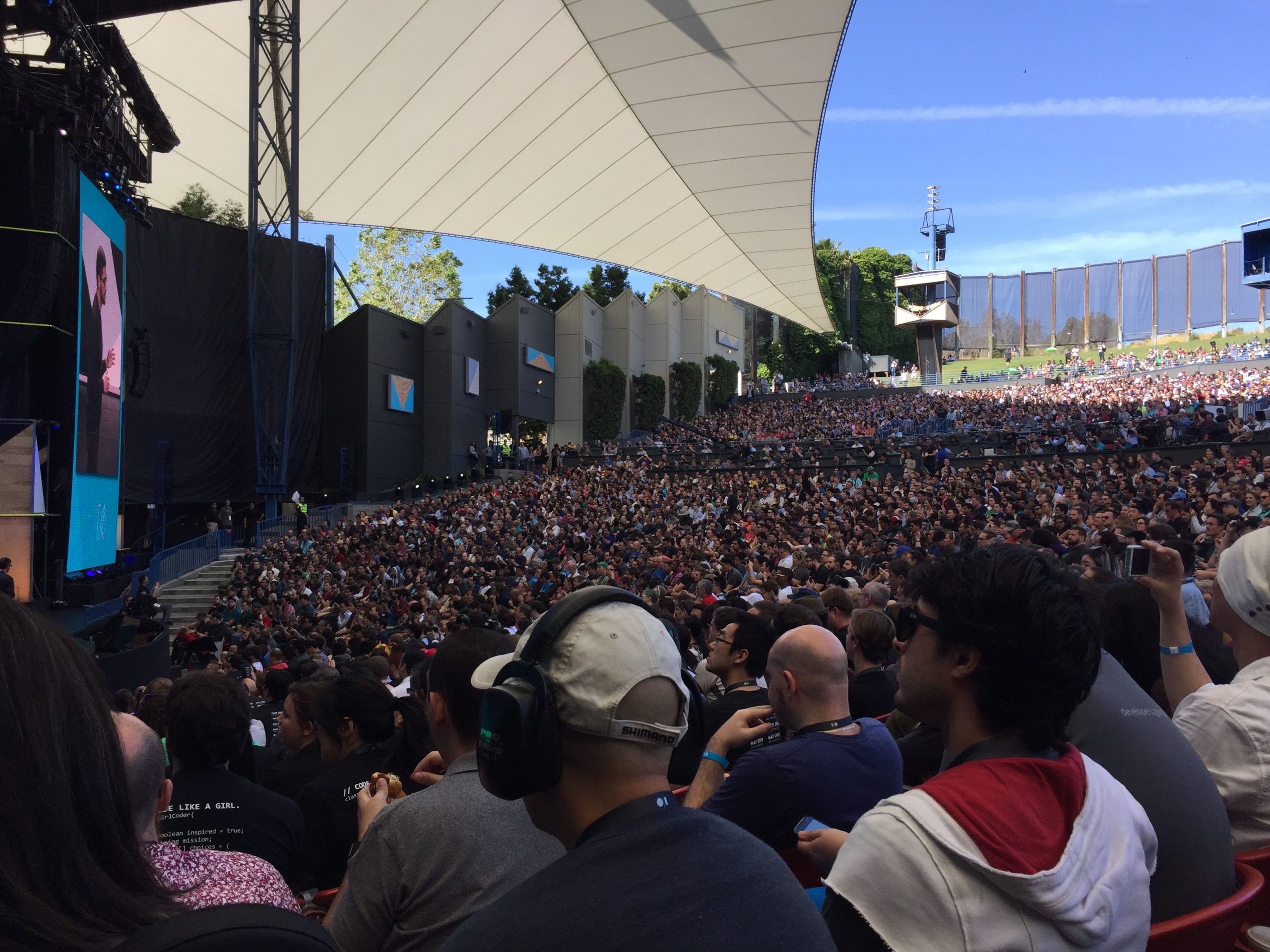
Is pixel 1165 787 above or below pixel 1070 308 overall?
below

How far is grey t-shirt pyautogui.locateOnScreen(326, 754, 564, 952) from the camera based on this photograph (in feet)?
6.23

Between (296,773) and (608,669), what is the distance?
2.67 meters

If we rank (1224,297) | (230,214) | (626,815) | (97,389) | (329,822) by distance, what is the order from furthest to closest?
(1224,297) < (230,214) < (97,389) < (329,822) < (626,815)

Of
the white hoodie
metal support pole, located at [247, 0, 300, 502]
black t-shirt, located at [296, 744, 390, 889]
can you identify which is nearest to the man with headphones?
the white hoodie

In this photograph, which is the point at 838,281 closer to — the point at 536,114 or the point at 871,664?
the point at 536,114

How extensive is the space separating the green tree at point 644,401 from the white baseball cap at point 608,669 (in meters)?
39.7

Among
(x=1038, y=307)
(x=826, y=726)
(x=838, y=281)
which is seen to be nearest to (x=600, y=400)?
(x=838, y=281)

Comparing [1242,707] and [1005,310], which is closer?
[1242,707]

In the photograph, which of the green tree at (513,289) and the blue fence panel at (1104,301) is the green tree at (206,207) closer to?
the green tree at (513,289)

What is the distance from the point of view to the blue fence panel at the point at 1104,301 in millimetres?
70188

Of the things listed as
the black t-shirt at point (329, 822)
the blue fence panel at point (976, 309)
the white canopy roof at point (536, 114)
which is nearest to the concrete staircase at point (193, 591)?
the white canopy roof at point (536, 114)

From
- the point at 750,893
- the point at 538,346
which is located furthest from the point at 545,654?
the point at 538,346

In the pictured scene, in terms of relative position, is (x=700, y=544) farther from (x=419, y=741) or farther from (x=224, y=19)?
(x=224, y=19)

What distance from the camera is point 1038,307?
7269cm
